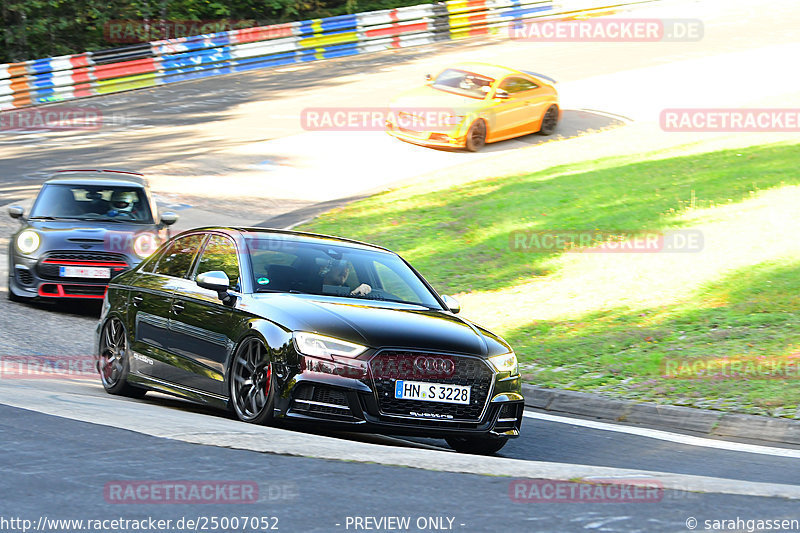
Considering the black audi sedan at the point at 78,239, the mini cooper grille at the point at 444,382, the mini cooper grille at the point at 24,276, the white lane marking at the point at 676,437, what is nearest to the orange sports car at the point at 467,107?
the black audi sedan at the point at 78,239

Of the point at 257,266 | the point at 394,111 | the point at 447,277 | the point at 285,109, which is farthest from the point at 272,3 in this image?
the point at 257,266

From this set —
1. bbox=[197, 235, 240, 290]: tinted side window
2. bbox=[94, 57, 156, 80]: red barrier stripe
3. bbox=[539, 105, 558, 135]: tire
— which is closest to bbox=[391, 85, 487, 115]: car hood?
bbox=[539, 105, 558, 135]: tire

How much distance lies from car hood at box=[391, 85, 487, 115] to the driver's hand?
15.8 meters

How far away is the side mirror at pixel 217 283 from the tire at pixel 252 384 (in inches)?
19.2

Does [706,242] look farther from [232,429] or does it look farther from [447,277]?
[232,429]

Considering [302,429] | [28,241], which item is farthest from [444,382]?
[28,241]

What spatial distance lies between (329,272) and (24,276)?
260 inches

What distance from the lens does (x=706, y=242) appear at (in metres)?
14.9

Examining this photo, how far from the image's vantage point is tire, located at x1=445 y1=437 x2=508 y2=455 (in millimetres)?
7719

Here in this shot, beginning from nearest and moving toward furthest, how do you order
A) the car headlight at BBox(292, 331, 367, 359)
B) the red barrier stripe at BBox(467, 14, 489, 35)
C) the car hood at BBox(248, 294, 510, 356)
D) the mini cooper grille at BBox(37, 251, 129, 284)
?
the car headlight at BBox(292, 331, 367, 359) < the car hood at BBox(248, 294, 510, 356) < the mini cooper grille at BBox(37, 251, 129, 284) < the red barrier stripe at BBox(467, 14, 489, 35)

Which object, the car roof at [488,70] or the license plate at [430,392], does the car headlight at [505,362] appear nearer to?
the license plate at [430,392]

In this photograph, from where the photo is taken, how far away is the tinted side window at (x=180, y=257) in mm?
8820

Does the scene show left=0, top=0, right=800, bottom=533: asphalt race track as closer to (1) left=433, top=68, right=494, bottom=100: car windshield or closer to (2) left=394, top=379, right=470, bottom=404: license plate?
(2) left=394, top=379, right=470, bottom=404: license plate

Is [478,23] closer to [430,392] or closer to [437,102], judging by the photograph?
[437,102]
